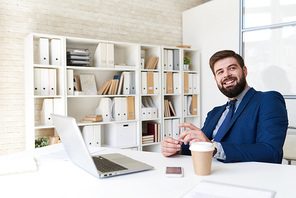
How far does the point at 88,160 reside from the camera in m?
1.23

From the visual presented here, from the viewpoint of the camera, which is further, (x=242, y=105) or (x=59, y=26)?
(x=59, y=26)

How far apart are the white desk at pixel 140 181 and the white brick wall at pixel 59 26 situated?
7.62 feet

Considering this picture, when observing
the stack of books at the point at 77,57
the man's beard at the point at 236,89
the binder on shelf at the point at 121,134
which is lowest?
the binder on shelf at the point at 121,134

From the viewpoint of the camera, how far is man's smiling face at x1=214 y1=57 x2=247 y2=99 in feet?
6.26

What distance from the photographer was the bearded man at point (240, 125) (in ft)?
4.79

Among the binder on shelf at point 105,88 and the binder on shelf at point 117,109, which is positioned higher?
the binder on shelf at point 105,88

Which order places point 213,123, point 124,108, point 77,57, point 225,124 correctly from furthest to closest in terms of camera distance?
point 124,108, point 77,57, point 213,123, point 225,124

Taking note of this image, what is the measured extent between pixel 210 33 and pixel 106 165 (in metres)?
3.77

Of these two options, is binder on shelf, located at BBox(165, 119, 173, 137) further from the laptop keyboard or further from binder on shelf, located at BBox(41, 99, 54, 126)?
the laptop keyboard

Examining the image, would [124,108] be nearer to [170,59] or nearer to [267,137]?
[170,59]

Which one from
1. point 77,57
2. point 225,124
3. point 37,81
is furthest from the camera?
point 77,57

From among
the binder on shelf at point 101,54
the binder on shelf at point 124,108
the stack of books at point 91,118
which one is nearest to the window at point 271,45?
the binder on shelf at point 124,108

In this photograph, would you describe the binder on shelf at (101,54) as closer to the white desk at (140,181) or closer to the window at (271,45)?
the window at (271,45)

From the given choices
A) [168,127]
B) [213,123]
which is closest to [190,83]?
[168,127]
